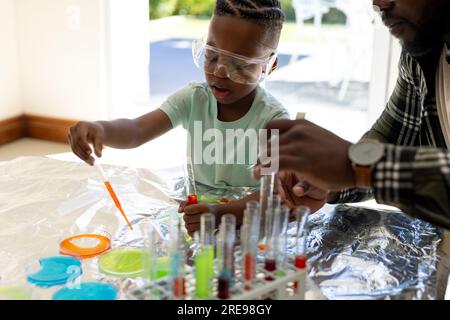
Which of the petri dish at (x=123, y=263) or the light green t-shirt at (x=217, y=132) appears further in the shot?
the light green t-shirt at (x=217, y=132)

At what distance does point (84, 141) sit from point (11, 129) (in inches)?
80.3

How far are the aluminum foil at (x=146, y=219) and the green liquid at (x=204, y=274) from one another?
0.53ft

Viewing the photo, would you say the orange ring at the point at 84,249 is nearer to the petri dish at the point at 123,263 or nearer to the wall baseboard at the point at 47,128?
the petri dish at the point at 123,263

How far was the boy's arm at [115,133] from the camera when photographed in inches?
43.9

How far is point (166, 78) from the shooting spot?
453 cm

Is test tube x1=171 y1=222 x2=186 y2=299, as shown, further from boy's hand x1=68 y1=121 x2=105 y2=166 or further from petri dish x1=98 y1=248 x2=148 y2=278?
boy's hand x1=68 y1=121 x2=105 y2=166

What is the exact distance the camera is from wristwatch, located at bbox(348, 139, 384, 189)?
2.38ft

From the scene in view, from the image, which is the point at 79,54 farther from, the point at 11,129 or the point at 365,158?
the point at 365,158

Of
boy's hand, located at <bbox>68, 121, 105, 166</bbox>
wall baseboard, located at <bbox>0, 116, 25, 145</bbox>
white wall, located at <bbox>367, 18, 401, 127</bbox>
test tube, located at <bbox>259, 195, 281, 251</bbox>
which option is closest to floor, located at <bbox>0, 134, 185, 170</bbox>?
wall baseboard, located at <bbox>0, 116, 25, 145</bbox>

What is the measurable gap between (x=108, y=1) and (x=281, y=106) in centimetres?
169

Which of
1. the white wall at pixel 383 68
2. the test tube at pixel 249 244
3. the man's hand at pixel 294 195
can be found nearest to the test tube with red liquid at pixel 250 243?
the test tube at pixel 249 244

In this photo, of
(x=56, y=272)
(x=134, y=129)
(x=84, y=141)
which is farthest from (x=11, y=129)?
(x=56, y=272)
